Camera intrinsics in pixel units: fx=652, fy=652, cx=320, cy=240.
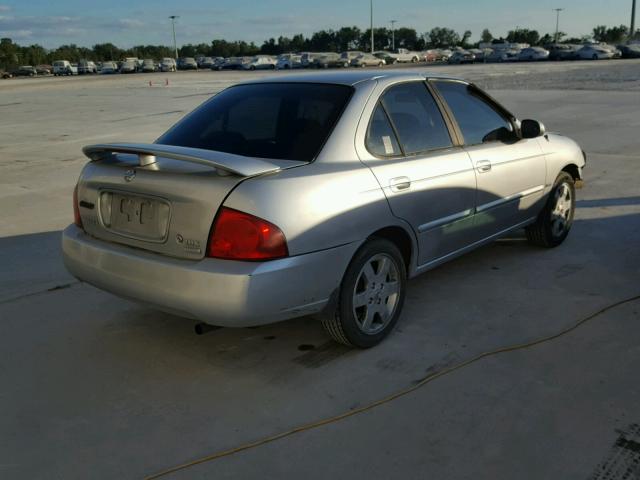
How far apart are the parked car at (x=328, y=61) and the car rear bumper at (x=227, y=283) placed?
63391 millimetres

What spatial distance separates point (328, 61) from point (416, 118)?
63.6 meters

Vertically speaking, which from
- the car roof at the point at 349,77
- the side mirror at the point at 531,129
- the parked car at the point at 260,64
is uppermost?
the parked car at the point at 260,64

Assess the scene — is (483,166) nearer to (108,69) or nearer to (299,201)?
(299,201)

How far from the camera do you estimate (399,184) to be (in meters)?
3.88

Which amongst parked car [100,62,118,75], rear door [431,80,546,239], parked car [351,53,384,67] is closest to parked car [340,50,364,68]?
parked car [351,53,384,67]

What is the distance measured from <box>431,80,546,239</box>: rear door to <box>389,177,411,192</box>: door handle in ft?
2.73

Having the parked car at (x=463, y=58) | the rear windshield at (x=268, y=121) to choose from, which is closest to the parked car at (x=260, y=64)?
the parked car at (x=463, y=58)

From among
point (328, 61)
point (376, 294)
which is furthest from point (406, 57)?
point (376, 294)

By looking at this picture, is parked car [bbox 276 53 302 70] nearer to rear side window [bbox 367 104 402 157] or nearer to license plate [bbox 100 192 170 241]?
rear side window [bbox 367 104 402 157]

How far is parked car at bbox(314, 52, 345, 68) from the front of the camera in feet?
213

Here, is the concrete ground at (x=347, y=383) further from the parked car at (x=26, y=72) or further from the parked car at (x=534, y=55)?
the parked car at (x=26, y=72)

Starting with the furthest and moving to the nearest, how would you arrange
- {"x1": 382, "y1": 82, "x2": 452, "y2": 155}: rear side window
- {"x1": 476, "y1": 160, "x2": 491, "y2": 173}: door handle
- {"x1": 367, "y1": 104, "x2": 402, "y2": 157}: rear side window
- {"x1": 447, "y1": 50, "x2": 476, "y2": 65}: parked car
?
{"x1": 447, "y1": 50, "x2": 476, "y2": 65}: parked car
{"x1": 476, "y1": 160, "x2": 491, "y2": 173}: door handle
{"x1": 382, "y1": 82, "x2": 452, "y2": 155}: rear side window
{"x1": 367, "y1": 104, "x2": 402, "y2": 157}: rear side window

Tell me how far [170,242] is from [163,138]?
1.13 meters

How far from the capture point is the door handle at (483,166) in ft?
15.1
